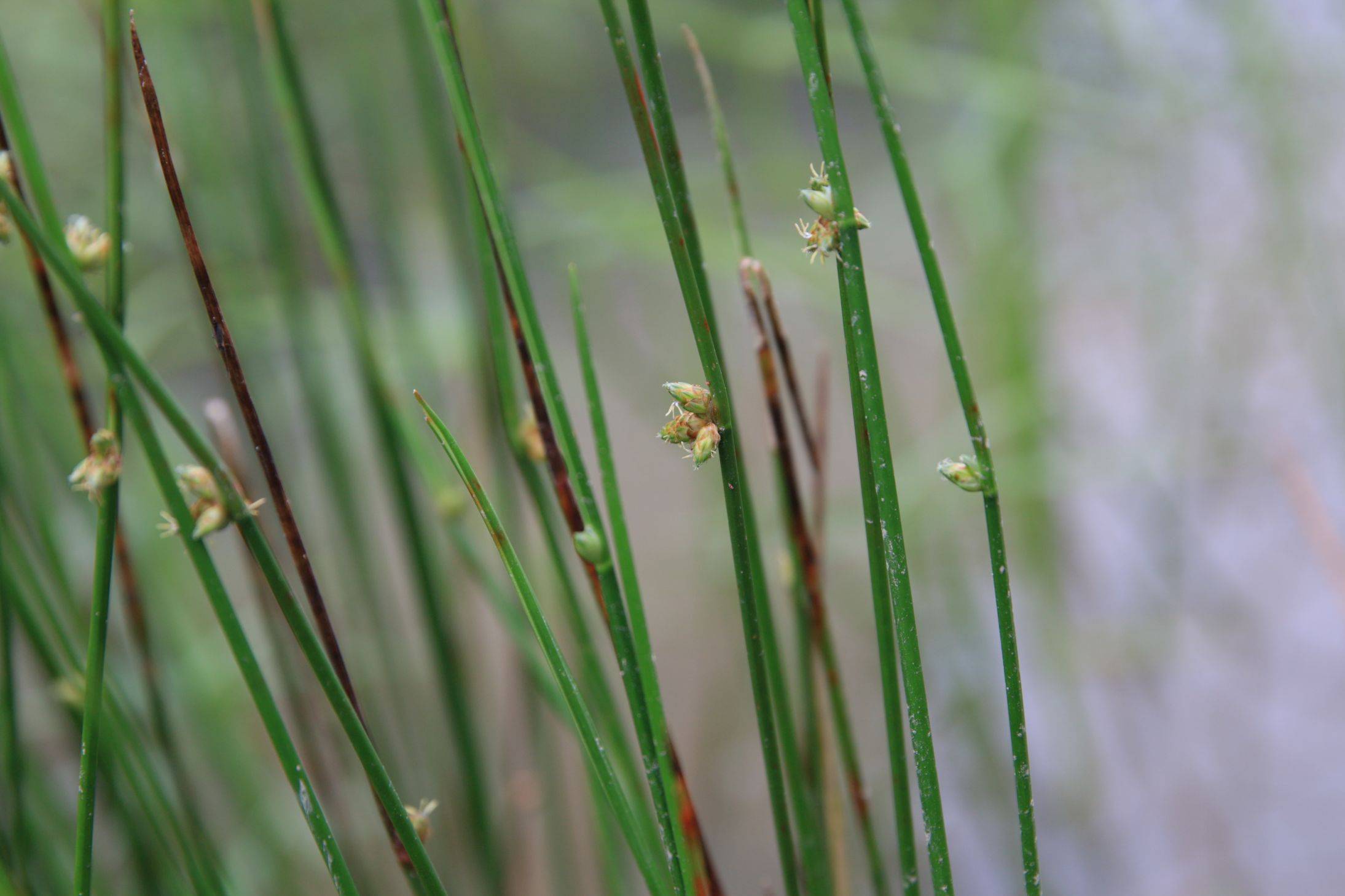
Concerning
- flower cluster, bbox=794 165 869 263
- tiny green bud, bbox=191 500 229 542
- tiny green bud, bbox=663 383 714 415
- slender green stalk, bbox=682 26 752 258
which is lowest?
tiny green bud, bbox=191 500 229 542

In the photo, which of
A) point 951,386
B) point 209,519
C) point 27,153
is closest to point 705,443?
point 209,519

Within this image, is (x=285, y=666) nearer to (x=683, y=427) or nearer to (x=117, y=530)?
(x=117, y=530)

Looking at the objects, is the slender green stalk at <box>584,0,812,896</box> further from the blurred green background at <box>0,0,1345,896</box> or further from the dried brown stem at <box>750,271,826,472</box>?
the blurred green background at <box>0,0,1345,896</box>

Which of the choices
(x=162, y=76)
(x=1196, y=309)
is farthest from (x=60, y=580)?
(x=1196, y=309)

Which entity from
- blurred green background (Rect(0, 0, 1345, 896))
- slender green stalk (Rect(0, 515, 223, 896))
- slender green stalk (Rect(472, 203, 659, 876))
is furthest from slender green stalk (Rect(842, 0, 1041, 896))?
blurred green background (Rect(0, 0, 1345, 896))

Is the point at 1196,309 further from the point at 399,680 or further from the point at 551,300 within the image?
the point at 399,680

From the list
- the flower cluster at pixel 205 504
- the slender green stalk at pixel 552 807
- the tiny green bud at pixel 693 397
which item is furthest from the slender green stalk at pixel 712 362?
the slender green stalk at pixel 552 807

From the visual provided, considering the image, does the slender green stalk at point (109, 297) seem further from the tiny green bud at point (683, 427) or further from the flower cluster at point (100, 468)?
the tiny green bud at point (683, 427)
